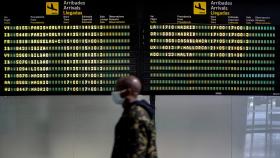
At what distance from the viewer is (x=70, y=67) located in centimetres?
503

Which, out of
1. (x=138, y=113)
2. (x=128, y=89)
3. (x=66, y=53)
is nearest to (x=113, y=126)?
(x=66, y=53)

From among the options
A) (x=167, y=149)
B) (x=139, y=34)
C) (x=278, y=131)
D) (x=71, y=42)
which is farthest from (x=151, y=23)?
(x=278, y=131)

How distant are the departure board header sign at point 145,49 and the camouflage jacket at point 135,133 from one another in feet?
6.33

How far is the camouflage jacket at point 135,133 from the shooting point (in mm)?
3004

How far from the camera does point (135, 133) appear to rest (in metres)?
3.00

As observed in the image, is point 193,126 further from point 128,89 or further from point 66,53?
point 128,89

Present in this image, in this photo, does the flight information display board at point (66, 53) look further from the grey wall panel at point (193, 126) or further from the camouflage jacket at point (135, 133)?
the camouflage jacket at point (135, 133)

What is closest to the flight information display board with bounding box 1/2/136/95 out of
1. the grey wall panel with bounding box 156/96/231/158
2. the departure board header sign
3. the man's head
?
the departure board header sign

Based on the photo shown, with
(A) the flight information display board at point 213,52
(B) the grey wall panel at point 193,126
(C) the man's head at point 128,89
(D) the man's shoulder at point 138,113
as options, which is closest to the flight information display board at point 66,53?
(A) the flight information display board at point 213,52

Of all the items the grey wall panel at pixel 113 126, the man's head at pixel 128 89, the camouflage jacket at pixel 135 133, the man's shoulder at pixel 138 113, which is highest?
the man's head at pixel 128 89

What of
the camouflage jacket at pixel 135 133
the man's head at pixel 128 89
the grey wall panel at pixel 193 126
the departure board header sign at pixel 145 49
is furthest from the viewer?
the grey wall panel at pixel 193 126

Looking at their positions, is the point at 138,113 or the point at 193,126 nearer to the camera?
the point at 138,113

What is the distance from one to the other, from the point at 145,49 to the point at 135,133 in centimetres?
210

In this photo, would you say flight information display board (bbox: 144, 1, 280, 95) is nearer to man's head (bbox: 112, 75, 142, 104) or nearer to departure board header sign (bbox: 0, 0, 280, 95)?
departure board header sign (bbox: 0, 0, 280, 95)
